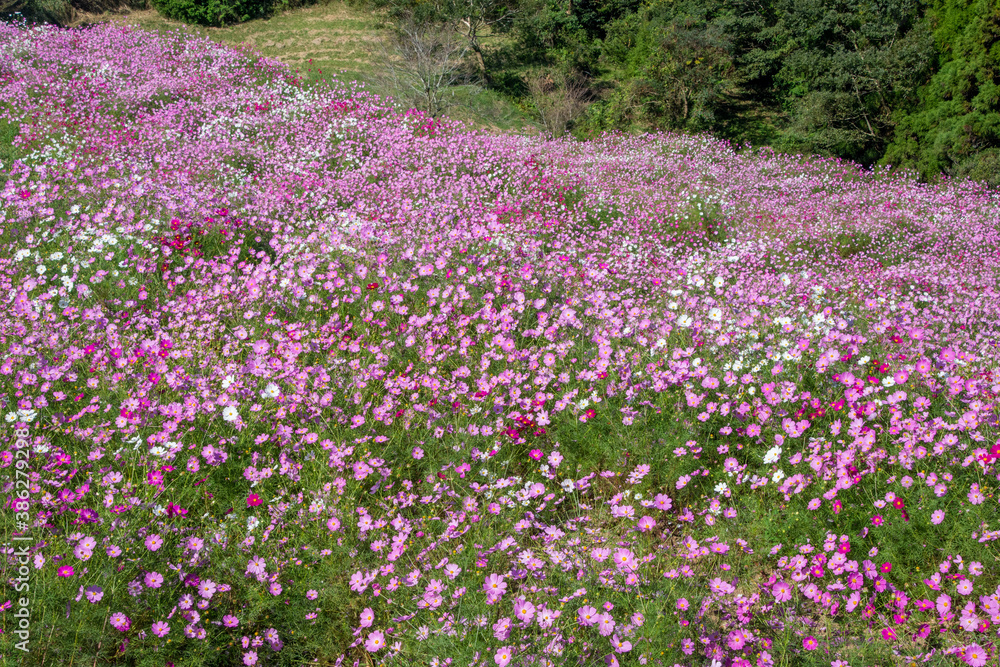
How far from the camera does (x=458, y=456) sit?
3359mm

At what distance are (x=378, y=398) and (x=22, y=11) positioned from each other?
2659 centimetres

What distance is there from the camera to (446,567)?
2.52 meters

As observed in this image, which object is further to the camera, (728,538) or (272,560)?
(728,538)

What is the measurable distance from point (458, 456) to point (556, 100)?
2009 centimetres

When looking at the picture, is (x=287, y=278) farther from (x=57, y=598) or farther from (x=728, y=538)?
(x=728, y=538)

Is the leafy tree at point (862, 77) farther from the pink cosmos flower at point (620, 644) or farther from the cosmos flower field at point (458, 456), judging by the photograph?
the pink cosmos flower at point (620, 644)

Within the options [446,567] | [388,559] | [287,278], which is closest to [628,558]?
[446,567]

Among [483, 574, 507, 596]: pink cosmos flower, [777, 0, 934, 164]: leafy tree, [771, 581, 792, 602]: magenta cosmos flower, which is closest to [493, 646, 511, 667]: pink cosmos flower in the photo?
Result: [483, 574, 507, 596]: pink cosmos flower

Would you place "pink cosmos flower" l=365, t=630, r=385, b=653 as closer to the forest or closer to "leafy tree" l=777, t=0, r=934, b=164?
the forest

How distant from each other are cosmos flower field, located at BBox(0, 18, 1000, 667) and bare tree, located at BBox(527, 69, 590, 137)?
16166 millimetres

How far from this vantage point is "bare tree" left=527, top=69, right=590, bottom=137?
21.3 meters

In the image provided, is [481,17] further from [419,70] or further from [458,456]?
[458,456]

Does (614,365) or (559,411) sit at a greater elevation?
(614,365)

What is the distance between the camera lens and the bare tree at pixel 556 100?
2133 centimetres
